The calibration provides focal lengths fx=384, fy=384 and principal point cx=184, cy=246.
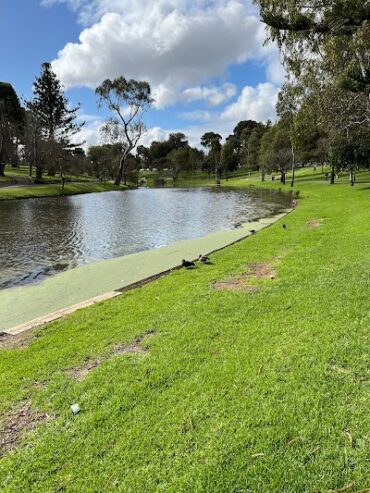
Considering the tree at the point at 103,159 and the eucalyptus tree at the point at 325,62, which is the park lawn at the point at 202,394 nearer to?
the eucalyptus tree at the point at 325,62

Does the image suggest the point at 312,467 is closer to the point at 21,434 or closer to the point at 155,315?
the point at 21,434

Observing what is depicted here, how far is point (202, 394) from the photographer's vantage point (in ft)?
12.1

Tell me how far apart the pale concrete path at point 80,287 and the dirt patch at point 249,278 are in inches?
88.8

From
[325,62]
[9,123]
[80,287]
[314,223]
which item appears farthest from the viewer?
[9,123]

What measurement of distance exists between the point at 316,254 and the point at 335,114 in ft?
53.6

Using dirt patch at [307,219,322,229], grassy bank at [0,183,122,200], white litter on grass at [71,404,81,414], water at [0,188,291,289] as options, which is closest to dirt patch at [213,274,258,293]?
white litter on grass at [71,404,81,414]

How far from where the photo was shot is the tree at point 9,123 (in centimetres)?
5206

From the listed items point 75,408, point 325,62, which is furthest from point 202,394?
point 325,62

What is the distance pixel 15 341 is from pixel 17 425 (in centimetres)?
242

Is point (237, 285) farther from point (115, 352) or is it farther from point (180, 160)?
point (180, 160)

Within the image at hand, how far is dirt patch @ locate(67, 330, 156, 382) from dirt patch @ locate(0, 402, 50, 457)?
2.08 feet

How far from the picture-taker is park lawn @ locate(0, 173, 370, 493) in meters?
2.79

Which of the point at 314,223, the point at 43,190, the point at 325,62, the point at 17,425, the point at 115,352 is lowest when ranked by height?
the point at 17,425

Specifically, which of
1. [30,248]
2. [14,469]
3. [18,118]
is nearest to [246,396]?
[14,469]
